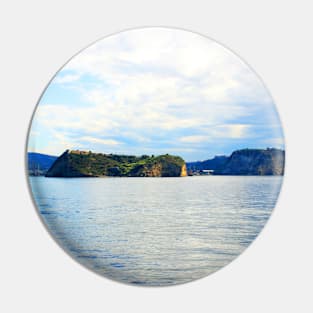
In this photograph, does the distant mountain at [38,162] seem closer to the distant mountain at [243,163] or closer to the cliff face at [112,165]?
the cliff face at [112,165]

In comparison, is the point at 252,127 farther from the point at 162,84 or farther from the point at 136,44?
the point at 136,44

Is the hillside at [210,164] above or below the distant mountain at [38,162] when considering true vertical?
above

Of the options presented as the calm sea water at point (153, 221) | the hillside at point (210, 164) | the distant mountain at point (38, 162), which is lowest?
the calm sea water at point (153, 221)

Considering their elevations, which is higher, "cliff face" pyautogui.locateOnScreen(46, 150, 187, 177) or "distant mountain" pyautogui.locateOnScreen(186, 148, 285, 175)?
"distant mountain" pyautogui.locateOnScreen(186, 148, 285, 175)

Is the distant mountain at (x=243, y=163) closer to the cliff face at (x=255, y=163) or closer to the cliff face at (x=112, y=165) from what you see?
the cliff face at (x=255, y=163)

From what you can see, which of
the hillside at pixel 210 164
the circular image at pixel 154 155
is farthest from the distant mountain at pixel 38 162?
the hillside at pixel 210 164

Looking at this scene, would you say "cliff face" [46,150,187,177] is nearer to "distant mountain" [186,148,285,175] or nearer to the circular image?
the circular image

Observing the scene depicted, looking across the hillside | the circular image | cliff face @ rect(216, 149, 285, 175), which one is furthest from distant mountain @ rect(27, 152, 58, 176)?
cliff face @ rect(216, 149, 285, 175)

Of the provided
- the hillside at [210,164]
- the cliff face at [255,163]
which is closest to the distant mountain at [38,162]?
the hillside at [210,164]
